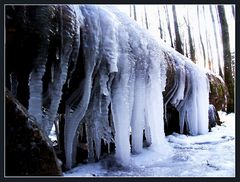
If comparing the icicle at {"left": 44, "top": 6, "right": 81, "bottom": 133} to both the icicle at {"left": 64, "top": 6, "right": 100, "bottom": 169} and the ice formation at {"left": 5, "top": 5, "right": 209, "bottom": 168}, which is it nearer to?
the ice formation at {"left": 5, "top": 5, "right": 209, "bottom": 168}

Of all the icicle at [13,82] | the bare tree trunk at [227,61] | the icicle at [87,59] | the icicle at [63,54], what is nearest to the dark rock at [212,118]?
the bare tree trunk at [227,61]

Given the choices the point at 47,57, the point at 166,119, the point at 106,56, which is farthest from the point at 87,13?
the point at 166,119

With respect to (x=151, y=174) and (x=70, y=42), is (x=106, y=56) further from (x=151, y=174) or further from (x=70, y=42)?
(x=151, y=174)

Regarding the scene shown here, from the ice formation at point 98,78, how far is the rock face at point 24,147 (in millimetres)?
448

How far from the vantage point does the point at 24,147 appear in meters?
1.83

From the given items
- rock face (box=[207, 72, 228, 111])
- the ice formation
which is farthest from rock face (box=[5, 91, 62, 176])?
rock face (box=[207, 72, 228, 111])

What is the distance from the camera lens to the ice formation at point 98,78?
2420 millimetres

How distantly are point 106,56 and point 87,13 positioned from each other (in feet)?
1.22

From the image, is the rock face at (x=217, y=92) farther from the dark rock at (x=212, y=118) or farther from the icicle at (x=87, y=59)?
the icicle at (x=87, y=59)

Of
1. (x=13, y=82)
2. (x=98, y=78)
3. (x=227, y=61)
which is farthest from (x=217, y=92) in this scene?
(x=13, y=82)

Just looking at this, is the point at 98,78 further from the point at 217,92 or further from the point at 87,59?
the point at 217,92

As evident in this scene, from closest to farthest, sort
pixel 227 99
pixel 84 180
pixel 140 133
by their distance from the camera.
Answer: pixel 84 180 < pixel 140 133 < pixel 227 99

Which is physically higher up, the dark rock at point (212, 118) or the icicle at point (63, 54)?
the icicle at point (63, 54)

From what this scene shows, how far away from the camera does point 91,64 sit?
273cm
